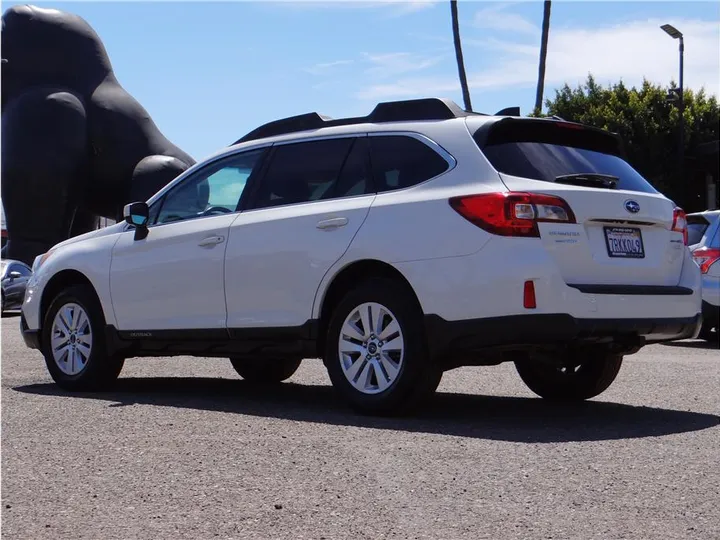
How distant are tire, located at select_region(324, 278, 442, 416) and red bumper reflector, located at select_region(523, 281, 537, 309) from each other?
2.17ft

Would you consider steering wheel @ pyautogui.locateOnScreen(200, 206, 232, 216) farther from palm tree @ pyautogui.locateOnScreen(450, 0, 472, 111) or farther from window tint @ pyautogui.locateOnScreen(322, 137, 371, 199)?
palm tree @ pyautogui.locateOnScreen(450, 0, 472, 111)

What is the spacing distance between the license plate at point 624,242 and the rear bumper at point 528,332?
40 cm

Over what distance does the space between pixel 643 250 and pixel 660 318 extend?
Answer: 417mm

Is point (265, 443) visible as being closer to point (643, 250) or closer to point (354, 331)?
point (354, 331)

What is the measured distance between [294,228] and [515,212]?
5.26ft

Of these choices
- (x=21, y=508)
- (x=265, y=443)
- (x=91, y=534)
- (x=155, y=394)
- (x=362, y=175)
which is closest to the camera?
(x=91, y=534)

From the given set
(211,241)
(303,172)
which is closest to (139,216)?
(211,241)

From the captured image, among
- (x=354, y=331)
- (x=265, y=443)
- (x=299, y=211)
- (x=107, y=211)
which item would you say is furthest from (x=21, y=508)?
(x=107, y=211)

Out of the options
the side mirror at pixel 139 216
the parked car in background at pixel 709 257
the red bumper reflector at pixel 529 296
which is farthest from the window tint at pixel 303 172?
the parked car in background at pixel 709 257

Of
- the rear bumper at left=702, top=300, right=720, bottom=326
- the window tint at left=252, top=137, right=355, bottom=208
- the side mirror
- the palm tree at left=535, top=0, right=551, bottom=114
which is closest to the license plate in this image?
the window tint at left=252, top=137, right=355, bottom=208

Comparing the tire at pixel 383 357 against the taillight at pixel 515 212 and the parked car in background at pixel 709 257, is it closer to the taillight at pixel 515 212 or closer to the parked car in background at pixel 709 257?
the taillight at pixel 515 212

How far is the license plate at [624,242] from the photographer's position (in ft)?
22.7

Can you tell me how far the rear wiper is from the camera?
22.9 feet

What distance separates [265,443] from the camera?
6148mm
